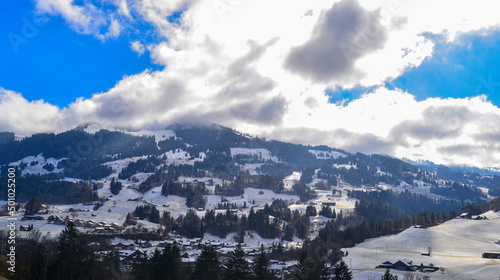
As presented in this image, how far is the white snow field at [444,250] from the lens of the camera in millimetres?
100300

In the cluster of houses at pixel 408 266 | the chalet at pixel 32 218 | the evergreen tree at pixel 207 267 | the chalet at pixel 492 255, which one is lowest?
the cluster of houses at pixel 408 266

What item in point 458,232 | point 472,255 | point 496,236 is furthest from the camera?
point 458,232

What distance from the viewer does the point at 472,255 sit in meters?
128

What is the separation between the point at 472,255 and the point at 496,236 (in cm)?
4407

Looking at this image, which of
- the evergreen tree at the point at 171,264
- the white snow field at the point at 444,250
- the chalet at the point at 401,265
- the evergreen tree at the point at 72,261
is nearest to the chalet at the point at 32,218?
the white snow field at the point at 444,250

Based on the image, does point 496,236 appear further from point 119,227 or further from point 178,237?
point 119,227

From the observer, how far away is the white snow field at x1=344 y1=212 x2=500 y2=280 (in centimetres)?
10030

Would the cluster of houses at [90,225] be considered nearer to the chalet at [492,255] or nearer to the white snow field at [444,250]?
the white snow field at [444,250]

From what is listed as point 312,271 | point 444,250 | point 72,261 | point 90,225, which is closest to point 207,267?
point 312,271

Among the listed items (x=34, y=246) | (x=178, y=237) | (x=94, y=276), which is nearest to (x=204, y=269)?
(x=94, y=276)

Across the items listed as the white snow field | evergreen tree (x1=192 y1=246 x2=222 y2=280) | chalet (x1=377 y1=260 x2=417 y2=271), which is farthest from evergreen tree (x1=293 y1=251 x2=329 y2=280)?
chalet (x1=377 y1=260 x2=417 y2=271)

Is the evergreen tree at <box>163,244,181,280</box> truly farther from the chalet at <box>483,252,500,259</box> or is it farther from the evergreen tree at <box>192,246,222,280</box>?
the chalet at <box>483,252,500,259</box>

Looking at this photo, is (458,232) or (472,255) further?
(458,232)

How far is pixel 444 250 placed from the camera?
13862cm
